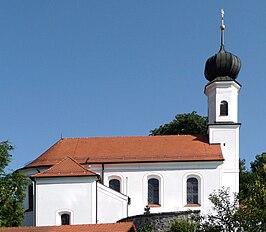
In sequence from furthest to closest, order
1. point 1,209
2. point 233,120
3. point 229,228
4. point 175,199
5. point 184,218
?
point 233,120, point 175,199, point 1,209, point 184,218, point 229,228

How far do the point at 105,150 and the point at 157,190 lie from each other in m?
4.27

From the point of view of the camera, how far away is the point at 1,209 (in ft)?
A: 111

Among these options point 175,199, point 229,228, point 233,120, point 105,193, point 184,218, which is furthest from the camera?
point 233,120

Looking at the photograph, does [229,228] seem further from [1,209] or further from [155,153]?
[155,153]

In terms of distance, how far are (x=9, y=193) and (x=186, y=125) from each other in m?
27.0

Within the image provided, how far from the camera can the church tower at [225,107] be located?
42.1 m

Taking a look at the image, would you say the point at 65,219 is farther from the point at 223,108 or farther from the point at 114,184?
the point at 223,108

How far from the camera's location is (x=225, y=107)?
4341 cm

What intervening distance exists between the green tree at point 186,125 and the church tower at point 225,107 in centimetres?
1420

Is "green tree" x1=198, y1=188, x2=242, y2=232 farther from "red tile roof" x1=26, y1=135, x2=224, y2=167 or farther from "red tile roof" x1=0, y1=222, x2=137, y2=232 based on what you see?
"red tile roof" x1=26, y1=135, x2=224, y2=167

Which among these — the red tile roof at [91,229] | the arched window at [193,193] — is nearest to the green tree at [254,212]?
the red tile roof at [91,229]

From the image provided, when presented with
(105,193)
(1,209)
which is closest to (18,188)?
(1,209)

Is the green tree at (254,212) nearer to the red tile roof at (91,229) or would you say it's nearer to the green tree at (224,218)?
the green tree at (224,218)

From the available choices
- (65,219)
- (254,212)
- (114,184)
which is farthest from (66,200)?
(254,212)
